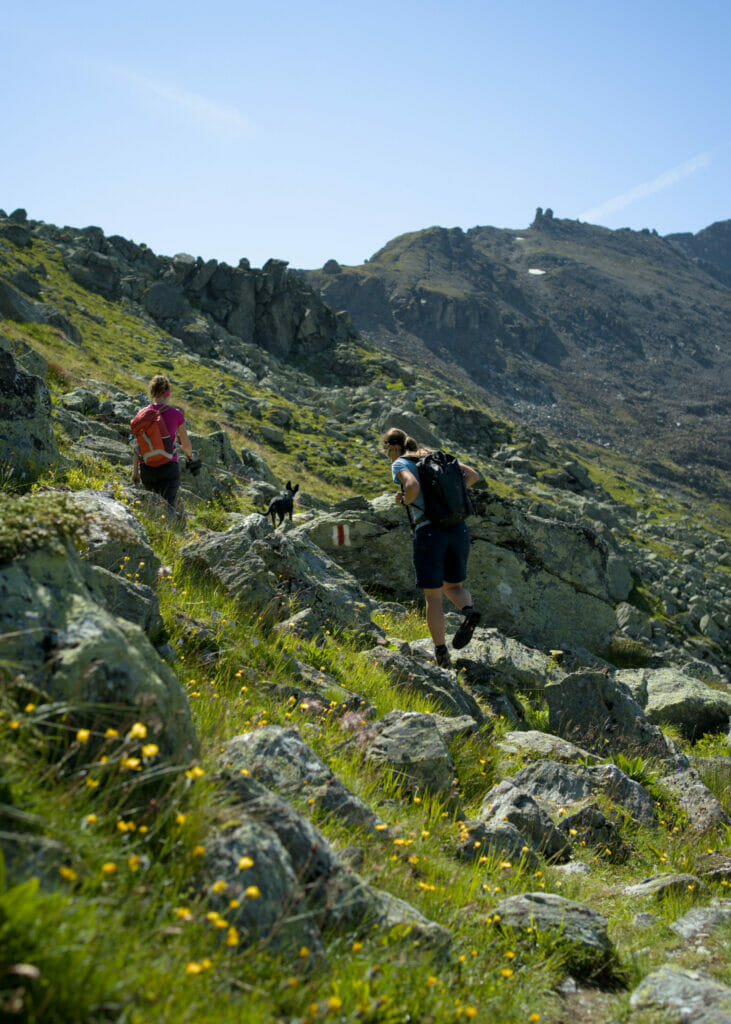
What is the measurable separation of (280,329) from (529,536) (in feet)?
241

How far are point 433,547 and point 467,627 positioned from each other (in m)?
1.22

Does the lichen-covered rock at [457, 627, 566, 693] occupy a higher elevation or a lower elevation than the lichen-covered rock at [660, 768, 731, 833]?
higher

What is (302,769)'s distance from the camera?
357 centimetres

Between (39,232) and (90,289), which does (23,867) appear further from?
(39,232)

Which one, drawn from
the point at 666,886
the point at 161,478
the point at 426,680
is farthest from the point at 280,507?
the point at 666,886

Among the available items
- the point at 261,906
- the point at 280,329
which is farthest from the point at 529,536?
→ the point at 280,329

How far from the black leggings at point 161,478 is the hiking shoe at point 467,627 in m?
4.39

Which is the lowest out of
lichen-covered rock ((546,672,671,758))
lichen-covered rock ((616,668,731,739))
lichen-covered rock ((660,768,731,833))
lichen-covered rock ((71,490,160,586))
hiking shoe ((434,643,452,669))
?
lichen-covered rock ((616,668,731,739))

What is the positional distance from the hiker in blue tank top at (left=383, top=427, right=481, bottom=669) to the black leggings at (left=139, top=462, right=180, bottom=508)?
3.22 m

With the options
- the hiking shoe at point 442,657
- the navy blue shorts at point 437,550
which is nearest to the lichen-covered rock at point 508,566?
the hiking shoe at point 442,657

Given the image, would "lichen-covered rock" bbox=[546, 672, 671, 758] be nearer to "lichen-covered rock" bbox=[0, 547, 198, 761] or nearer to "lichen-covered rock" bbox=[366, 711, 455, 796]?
"lichen-covered rock" bbox=[366, 711, 455, 796]

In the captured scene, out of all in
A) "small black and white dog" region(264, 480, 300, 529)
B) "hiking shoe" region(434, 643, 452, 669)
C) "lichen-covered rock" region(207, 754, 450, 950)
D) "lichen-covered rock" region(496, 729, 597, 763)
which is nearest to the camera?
"lichen-covered rock" region(207, 754, 450, 950)

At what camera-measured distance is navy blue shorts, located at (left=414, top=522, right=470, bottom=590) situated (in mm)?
7582

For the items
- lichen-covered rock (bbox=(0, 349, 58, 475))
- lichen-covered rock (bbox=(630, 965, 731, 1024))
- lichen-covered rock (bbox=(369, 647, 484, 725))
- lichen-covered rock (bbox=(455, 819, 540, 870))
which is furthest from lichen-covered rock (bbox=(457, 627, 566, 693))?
lichen-covered rock (bbox=(0, 349, 58, 475))
